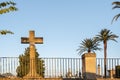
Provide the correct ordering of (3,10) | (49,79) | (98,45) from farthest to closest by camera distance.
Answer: (98,45)
(49,79)
(3,10)

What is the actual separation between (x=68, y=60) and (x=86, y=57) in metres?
1.06

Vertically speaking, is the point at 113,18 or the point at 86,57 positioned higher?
the point at 113,18

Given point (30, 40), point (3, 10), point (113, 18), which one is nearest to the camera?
point (3, 10)

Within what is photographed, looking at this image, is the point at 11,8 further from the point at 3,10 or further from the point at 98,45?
the point at 98,45

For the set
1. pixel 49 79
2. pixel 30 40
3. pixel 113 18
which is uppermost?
pixel 113 18

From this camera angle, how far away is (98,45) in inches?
2324

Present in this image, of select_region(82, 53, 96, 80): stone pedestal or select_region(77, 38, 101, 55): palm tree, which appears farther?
select_region(77, 38, 101, 55): palm tree

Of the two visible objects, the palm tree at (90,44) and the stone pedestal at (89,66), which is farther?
the palm tree at (90,44)

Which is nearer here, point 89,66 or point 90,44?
point 89,66

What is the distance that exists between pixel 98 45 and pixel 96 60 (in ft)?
122

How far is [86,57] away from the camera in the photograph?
21859mm

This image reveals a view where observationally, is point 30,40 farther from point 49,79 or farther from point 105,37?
point 105,37

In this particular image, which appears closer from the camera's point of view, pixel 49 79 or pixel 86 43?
pixel 49 79

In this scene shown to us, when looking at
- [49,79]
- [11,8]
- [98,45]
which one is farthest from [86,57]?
[98,45]
